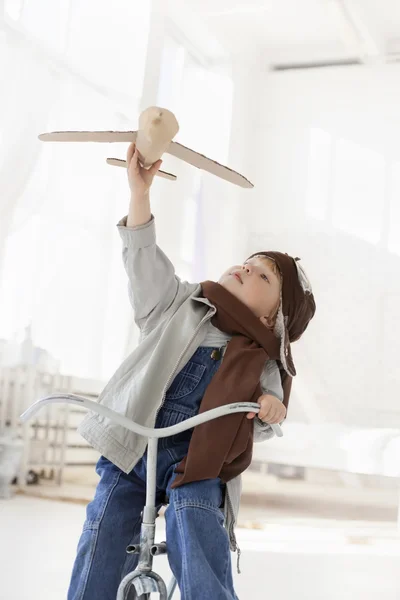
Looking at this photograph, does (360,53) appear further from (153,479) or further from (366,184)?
(153,479)

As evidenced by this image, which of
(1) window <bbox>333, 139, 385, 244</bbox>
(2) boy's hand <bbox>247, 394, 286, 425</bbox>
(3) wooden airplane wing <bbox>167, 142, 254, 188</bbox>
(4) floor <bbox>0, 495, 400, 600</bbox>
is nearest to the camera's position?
(3) wooden airplane wing <bbox>167, 142, 254, 188</bbox>

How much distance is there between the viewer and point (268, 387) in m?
1.27

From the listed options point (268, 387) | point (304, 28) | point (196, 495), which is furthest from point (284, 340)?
point (304, 28)

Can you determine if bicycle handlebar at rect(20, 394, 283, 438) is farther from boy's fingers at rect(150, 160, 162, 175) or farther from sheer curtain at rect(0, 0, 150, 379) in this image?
sheer curtain at rect(0, 0, 150, 379)

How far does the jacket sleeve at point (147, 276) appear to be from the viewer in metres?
1.16

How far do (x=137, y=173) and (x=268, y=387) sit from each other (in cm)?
44

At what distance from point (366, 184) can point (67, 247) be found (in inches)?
78.1

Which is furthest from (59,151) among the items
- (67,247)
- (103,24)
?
(103,24)

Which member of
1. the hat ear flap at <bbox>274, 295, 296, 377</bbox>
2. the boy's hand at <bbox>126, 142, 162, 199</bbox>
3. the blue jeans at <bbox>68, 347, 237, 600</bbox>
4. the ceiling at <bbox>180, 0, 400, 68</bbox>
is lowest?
the blue jeans at <bbox>68, 347, 237, 600</bbox>

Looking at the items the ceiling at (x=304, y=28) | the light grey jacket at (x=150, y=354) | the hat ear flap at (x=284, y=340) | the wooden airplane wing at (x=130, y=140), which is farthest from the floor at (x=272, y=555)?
the ceiling at (x=304, y=28)

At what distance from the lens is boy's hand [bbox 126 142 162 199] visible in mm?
1052

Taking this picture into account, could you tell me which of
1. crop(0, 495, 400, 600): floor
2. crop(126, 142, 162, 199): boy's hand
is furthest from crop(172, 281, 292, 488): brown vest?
crop(0, 495, 400, 600): floor

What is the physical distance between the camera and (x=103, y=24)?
3.50m

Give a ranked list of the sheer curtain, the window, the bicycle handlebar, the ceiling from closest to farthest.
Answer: the bicycle handlebar, the sheer curtain, the ceiling, the window
